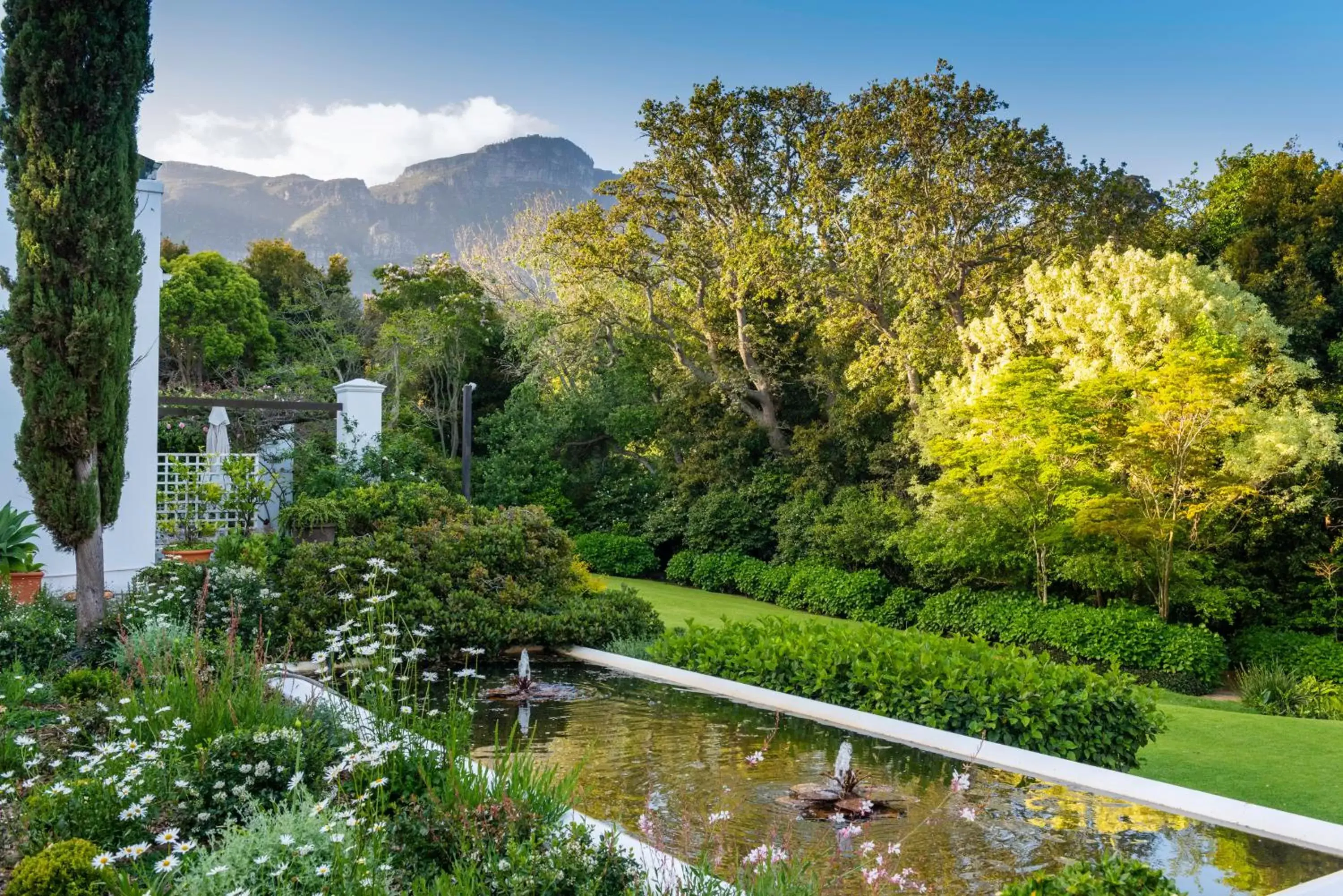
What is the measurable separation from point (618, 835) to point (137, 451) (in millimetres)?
8743

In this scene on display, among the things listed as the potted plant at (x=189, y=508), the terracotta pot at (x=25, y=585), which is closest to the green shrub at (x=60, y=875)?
the terracotta pot at (x=25, y=585)

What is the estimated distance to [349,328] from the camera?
28.4 meters

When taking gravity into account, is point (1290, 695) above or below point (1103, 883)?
below

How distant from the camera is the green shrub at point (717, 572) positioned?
58.0ft

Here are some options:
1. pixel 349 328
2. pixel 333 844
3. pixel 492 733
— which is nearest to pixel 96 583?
pixel 492 733

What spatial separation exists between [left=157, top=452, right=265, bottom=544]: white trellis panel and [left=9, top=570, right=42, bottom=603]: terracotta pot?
317 cm

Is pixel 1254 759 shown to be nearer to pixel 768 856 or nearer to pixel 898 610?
pixel 768 856

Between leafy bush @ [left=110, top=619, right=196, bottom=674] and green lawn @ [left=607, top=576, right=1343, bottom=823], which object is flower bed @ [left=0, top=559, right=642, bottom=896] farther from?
green lawn @ [left=607, top=576, right=1343, bottom=823]

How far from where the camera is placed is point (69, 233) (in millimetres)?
6531

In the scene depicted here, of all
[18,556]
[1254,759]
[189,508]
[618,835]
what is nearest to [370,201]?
[189,508]

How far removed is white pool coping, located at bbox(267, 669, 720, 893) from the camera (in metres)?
2.99

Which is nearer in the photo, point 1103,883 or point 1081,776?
point 1103,883

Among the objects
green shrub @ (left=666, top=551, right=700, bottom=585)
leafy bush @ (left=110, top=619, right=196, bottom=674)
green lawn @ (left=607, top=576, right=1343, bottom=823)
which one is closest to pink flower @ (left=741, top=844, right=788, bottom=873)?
leafy bush @ (left=110, top=619, right=196, bottom=674)

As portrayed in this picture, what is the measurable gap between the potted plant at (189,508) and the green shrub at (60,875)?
9411 millimetres
